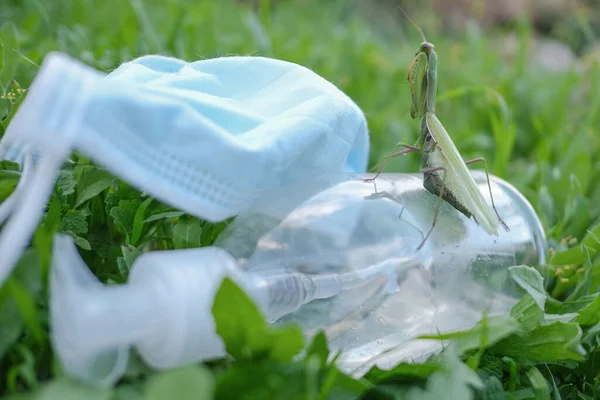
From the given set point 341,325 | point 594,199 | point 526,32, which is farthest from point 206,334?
point 526,32

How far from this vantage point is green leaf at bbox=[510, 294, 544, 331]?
1.08 meters

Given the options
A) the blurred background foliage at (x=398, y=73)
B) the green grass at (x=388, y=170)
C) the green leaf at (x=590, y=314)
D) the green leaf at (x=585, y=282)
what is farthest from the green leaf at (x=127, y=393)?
the green leaf at (x=585, y=282)

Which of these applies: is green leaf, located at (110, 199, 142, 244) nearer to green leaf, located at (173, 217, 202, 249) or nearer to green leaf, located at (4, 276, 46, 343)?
green leaf, located at (173, 217, 202, 249)

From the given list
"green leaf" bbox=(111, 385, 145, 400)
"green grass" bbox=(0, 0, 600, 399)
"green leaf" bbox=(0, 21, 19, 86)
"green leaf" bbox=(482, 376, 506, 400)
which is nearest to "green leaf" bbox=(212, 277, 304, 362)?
"green grass" bbox=(0, 0, 600, 399)

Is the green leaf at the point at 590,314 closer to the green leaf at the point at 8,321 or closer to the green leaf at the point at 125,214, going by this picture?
the green leaf at the point at 125,214

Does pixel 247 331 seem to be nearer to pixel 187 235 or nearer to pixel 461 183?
pixel 187 235

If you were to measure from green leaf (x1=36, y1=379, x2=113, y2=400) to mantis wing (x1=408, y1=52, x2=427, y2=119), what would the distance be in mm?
895

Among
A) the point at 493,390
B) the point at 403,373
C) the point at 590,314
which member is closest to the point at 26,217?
the point at 403,373

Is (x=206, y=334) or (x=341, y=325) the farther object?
(x=341, y=325)

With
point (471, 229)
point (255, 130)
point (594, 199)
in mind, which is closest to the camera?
point (255, 130)

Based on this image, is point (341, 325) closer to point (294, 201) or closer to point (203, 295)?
point (294, 201)

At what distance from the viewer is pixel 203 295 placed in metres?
0.82

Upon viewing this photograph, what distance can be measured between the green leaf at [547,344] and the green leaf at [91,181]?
0.78 meters

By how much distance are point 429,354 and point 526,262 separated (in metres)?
0.40
